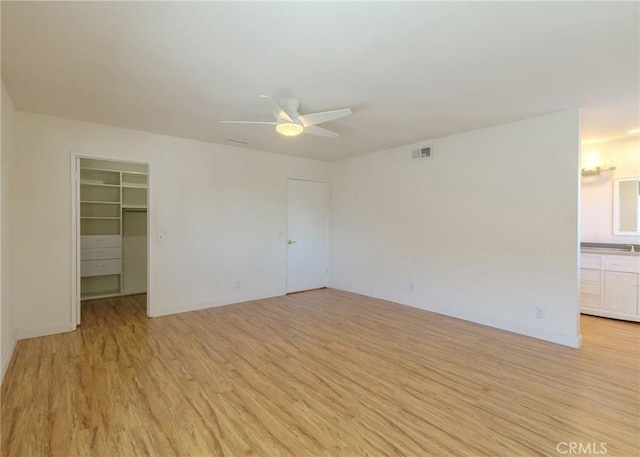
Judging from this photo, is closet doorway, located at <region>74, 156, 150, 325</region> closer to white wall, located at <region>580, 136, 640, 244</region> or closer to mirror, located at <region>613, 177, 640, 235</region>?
white wall, located at <region>580, 136, 640, 244</region>

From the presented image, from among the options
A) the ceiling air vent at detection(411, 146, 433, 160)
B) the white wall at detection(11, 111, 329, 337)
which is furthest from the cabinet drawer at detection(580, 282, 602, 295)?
the white wall at detection(11, 111, 329, 337)

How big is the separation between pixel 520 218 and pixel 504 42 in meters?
2.32

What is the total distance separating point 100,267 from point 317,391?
4.80 metres

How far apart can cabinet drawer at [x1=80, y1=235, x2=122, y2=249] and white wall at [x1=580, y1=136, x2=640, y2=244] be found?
7896 millimetres

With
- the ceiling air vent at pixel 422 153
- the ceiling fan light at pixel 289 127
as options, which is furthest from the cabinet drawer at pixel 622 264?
the ceiling fan light at pixel 289 127

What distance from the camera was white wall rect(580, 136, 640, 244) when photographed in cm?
437

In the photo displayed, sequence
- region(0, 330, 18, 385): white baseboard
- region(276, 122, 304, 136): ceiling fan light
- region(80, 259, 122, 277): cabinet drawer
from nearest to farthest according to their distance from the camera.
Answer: region(0, 330, 18, 385): white baseboard < region(276, 122, 304, 136): ceiling fan light < region(80, 259, 122, 277): cabinet drawer

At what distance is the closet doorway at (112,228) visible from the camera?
5195mm

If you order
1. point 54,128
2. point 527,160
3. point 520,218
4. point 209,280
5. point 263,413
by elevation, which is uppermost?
point 54,128

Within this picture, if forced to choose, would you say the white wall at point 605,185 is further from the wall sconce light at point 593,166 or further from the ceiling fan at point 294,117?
the ceiling fan at point 294,117

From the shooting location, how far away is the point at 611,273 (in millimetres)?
4129

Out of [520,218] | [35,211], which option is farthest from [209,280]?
[520,218]

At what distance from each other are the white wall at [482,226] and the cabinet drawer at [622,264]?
4.77 feet

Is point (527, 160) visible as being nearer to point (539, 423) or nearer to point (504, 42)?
point (504, 42)
